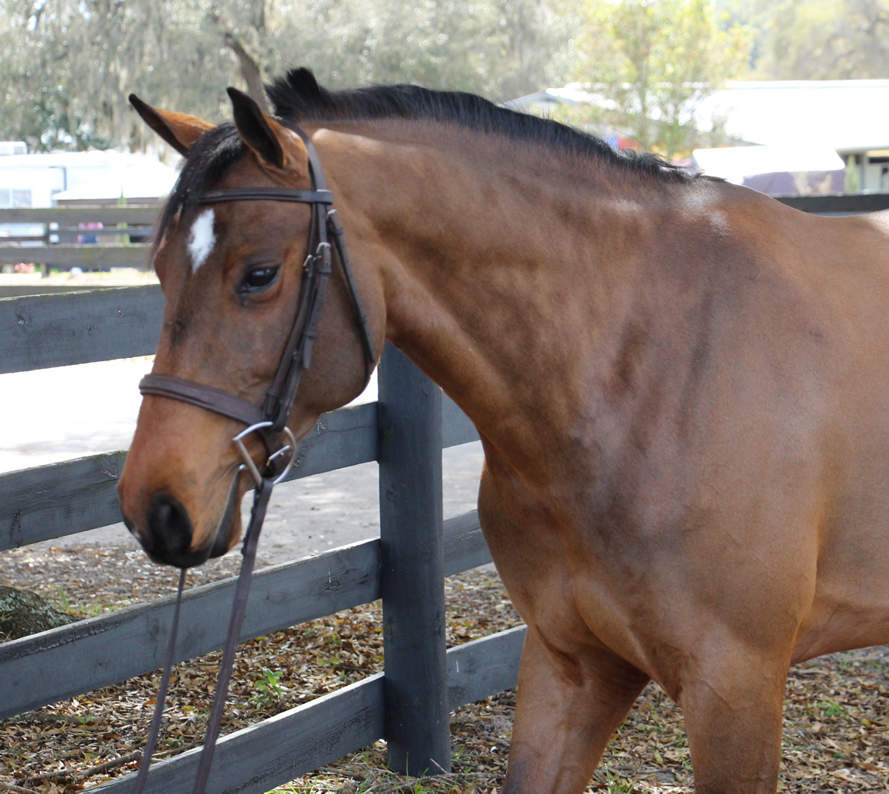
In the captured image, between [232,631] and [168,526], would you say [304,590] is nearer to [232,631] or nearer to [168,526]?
[232,631]

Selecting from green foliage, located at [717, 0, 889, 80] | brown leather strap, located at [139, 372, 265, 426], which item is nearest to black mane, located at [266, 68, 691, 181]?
brown leather strap, located at [139, 372, 265, 426]

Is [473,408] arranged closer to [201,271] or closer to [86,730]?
[201,271]

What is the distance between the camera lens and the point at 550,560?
2.30 m

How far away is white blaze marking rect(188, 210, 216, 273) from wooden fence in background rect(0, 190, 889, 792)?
91cm

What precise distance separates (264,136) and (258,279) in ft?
0.81

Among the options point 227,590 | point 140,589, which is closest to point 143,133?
point 140,589

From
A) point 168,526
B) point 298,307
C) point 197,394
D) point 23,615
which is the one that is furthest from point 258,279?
point 23,615

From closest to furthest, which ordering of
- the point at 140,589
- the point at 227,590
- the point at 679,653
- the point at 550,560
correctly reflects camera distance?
the point at 679,653 < the point at 550,560 < the point at 227,590 < the point at 140,589

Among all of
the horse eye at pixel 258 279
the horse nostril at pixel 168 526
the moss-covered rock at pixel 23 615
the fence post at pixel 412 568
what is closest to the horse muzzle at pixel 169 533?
A: the horse nostril at pixel 168 526

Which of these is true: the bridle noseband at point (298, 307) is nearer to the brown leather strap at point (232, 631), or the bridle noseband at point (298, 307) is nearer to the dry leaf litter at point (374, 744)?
the brown leather strap at point (232, 631)

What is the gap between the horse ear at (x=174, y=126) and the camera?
2066 millimetres

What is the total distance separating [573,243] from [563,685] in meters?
0.99

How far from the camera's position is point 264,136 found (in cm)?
186

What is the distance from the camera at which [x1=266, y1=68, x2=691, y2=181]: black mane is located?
2.14m
